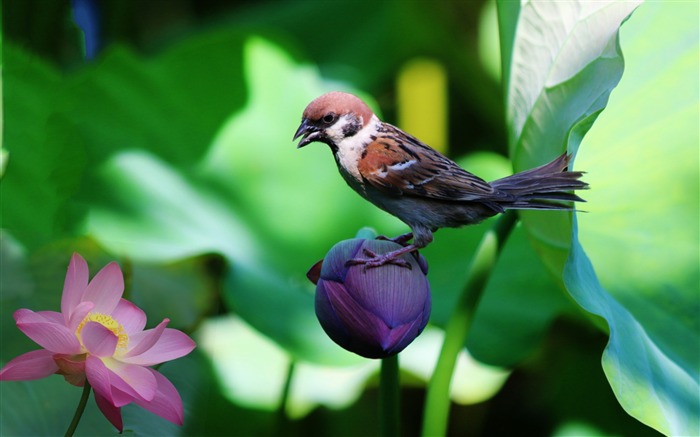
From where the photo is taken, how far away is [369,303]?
48 cm

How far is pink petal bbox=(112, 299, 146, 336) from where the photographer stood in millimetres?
430

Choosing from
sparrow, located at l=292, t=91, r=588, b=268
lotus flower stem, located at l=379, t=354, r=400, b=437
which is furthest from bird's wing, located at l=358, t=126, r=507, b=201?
lotus flower stem, located at l=379, t=354, r=400, b=437

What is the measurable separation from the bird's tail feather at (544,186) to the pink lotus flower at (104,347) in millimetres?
267

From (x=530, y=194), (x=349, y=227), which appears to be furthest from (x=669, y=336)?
(x=349, y=227)

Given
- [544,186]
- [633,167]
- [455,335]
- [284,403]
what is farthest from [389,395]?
[633,167]

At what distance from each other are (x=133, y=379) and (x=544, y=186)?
1.01 feet

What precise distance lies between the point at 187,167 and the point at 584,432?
612 mm

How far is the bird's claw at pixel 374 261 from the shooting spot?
1.59 ft

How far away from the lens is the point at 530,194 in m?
0.56

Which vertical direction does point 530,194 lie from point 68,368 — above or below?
above

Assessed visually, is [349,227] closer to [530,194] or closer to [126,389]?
[530,194]

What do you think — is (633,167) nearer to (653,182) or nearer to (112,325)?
(653,182)

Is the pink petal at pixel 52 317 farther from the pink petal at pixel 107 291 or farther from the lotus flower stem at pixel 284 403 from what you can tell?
the lotus flower stem at pixel 284 403

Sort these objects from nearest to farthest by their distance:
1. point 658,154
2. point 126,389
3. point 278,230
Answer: point 126,389
point 658,154
point 278,230
